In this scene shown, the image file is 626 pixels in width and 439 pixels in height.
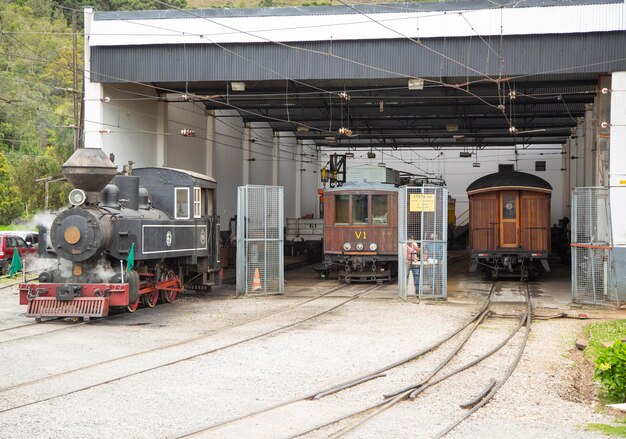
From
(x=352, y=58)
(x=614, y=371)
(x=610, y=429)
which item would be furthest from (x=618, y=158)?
(x=610, y=429)

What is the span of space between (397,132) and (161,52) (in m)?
20.2

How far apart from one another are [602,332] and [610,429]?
642cm

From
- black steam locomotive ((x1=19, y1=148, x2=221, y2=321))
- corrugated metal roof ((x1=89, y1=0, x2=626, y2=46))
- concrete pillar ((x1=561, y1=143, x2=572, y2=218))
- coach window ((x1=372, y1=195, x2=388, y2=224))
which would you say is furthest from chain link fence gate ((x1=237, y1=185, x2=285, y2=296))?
concrete pillar ((x1=561, y1=143, x2=572, y2=218))

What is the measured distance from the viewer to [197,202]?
18.1m

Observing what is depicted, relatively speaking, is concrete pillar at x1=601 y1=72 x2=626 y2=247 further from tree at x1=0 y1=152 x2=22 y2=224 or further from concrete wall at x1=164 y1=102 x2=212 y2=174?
tree at x1=0 y1=152 x2=22 y2=224

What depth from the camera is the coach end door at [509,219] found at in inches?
926

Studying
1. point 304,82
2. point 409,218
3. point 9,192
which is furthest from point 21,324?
point 9,192

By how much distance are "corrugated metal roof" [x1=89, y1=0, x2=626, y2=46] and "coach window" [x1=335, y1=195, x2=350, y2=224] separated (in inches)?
199

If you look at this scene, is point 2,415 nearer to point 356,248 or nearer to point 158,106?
point 356,248

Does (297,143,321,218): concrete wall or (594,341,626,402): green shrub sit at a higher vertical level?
(297,143,321,218): concrete wall

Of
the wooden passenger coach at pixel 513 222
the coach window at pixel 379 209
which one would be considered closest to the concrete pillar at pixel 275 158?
the coach window at pixel 379 209

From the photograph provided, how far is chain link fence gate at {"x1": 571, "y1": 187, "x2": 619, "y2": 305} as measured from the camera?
1784cm

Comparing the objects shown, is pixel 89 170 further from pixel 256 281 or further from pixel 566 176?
pixel 566 176

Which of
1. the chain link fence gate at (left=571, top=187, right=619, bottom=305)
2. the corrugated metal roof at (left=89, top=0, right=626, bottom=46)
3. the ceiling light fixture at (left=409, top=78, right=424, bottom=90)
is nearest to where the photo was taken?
the chain link fence gate at (left=571, top=187, right=619, bottom=305)
